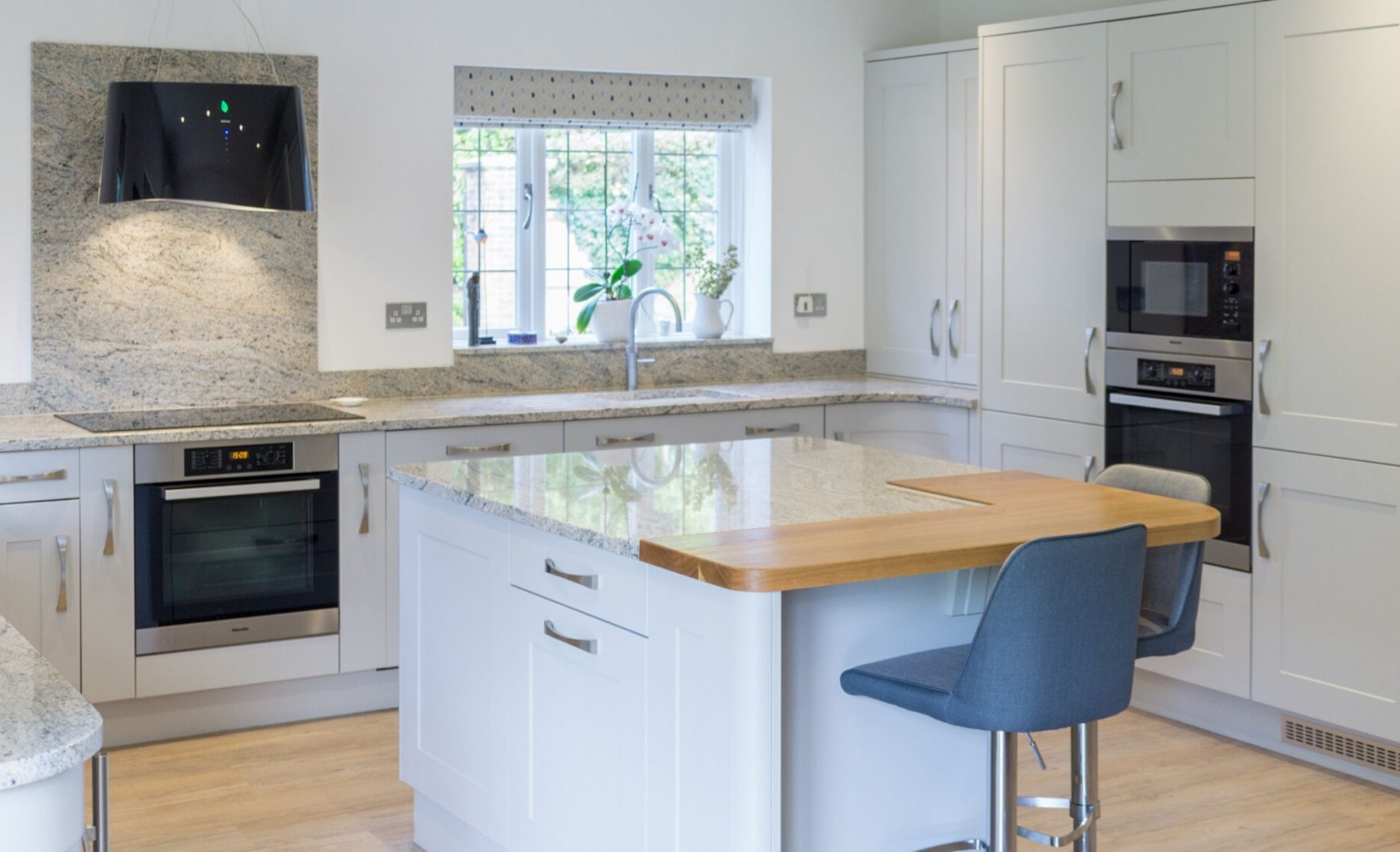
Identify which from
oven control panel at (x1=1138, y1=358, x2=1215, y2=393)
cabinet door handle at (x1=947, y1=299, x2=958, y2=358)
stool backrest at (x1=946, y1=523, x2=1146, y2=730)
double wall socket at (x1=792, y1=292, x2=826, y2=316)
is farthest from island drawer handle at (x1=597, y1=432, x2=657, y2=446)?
stool backrest at (x1=946, y1=523, x2=1146, y2=730)

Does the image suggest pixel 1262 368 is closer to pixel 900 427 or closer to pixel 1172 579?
pixel 1172 579

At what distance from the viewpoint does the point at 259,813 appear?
360cm

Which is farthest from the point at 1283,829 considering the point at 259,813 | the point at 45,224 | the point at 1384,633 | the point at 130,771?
the point at 45,224

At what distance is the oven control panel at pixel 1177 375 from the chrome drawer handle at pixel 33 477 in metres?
3.03

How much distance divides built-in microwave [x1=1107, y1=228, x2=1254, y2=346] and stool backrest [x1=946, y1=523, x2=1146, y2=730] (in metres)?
1.91

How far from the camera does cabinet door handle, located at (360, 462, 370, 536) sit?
170 inches

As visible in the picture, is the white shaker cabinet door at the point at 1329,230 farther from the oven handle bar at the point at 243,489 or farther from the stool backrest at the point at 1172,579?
the oven handle bar at the point at 243,489

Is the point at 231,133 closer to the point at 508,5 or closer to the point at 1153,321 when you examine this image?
the point at 508,5

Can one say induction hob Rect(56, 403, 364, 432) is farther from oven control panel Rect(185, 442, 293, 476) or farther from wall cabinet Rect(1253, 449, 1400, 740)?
wall cabinet Rect(1253, 449, 1400, 740)

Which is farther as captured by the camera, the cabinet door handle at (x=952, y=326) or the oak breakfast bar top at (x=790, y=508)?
the cabinet door handle at (x=952, y=326)

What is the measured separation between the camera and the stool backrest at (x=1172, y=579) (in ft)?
8.86

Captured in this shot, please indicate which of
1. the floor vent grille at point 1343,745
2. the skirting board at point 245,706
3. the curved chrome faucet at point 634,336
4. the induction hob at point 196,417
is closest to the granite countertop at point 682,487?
the induction hob at point 196,417

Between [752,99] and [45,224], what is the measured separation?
2552 millimetres

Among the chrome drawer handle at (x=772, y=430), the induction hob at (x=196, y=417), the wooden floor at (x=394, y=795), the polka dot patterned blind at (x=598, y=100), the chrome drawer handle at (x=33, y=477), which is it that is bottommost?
the wooden floor at (x=394, y=795)
